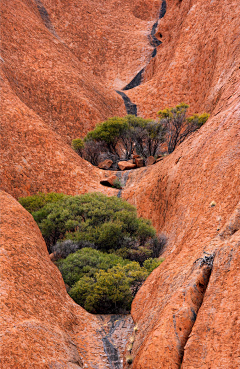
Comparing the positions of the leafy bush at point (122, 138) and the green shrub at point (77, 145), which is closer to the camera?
the leafy bush at point (122, 138)

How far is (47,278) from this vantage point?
33.5ft

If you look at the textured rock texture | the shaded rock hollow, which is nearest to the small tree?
the shaded rock hollow

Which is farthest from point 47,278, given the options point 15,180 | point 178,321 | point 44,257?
point 15,180

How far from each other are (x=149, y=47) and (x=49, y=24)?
1508cm

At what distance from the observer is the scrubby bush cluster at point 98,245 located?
40.1 ft

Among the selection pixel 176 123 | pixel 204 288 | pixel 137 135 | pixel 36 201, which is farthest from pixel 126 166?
pixel 204 288

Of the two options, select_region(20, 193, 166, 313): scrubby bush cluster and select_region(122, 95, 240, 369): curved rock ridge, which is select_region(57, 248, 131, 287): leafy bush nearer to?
select_region(20, 193, 166, 313): scrubby bush cluster

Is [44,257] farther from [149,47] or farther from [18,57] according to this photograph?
[149,47]

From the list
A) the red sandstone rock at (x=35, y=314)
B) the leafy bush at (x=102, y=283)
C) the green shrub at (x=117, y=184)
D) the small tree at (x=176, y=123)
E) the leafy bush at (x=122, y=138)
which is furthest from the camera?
the leafy bush at (x=122, y=138)

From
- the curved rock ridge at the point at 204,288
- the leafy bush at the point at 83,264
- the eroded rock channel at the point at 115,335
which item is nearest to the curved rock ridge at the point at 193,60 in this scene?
the leafy bush at the point at 83,264

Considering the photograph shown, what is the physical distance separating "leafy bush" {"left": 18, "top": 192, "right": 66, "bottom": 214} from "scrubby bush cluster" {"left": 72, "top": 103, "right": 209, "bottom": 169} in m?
9.48

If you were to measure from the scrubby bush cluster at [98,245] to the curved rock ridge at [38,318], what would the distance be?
103cm

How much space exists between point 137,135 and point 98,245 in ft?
56.3

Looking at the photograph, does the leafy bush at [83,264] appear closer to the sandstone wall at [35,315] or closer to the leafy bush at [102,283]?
the leafy bush at [102,283]
